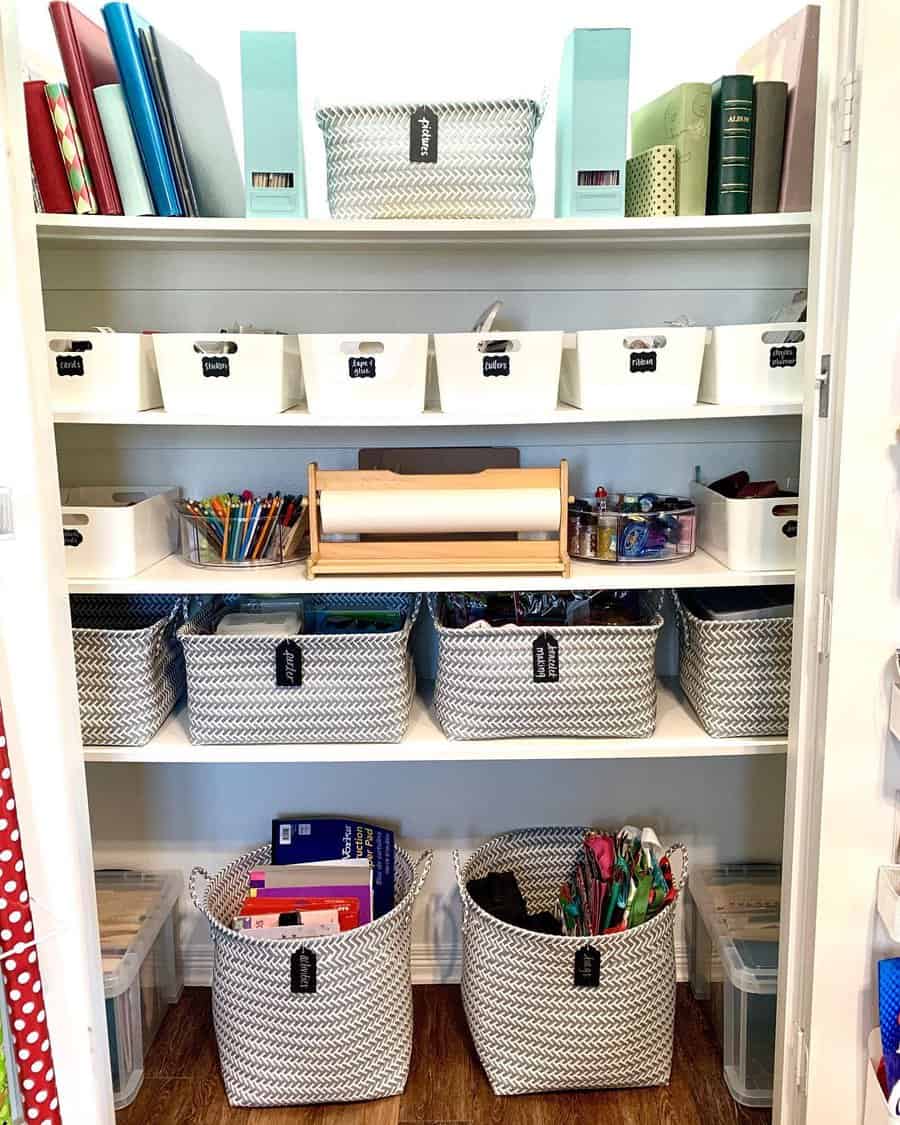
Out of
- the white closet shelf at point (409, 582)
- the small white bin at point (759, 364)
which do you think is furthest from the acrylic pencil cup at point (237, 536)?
the small white bin at point (759, 364)

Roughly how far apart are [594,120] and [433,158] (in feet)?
0.86

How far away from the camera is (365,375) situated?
1626 mm

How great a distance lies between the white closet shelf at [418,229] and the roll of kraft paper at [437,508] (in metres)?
0.42

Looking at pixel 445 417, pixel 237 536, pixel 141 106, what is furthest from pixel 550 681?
pixel 141 106

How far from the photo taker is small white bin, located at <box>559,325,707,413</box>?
1617 millimetres

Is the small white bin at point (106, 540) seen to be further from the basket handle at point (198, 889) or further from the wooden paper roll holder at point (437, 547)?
the basket handle at point (198, 889)

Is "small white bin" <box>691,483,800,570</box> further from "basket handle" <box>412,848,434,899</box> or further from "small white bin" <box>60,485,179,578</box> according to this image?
"small white bin" <box>60,485,179,578</box>

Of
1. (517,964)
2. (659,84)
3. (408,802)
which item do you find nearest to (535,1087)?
(517,964)

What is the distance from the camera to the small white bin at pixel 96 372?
5.21ft

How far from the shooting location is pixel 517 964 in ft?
5.81

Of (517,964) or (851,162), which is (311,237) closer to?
(851,162)

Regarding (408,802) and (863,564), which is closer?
(863,564)

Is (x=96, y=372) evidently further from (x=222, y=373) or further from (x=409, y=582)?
(x=409, y=582)

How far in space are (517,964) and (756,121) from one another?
59.7 inches
